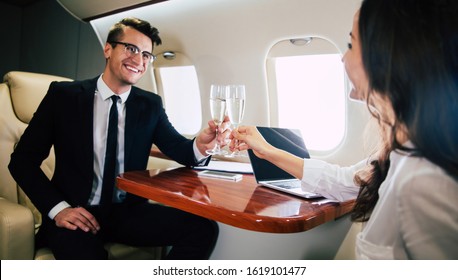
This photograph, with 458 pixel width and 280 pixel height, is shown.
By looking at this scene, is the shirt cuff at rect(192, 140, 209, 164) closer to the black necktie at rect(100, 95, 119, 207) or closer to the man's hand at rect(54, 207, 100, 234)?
the black necktie at rect(100, 95, 119, 207)

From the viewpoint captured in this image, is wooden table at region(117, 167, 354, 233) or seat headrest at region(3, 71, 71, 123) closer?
wooden table at region(117, 167, 354, 233)

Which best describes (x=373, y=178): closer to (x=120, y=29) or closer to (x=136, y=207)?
(x=136, y=207)

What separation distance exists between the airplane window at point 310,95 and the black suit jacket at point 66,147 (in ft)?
2.98

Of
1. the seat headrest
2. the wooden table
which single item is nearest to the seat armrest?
the wooden table

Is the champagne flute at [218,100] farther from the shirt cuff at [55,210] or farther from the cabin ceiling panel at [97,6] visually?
the cabin ceiling panel at [97,6]

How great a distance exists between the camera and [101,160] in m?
1.51

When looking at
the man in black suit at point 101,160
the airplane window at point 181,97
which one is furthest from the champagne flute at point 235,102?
the airplane window at point 181,97

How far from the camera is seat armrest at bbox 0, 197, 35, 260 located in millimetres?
1215

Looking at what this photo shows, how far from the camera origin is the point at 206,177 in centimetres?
135

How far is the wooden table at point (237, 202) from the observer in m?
0.84

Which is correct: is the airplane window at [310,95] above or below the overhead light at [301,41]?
below

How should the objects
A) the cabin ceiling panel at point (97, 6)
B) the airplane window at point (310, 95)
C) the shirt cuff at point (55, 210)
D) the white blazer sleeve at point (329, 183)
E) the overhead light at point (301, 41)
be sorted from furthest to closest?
1. the cabin ceiling panel at point (97, 6)
2. the airplane window at point (310, 95)
3. the overhead light at point (301, 41)
4. the shirt cuff at point (55, 210)
5. the white blazer sleeve at point (329, 183)

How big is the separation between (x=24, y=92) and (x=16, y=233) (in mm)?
811

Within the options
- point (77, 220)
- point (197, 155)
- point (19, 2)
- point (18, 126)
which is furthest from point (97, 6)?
point (19, 2)
